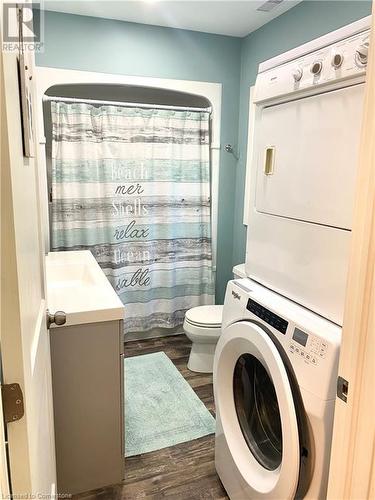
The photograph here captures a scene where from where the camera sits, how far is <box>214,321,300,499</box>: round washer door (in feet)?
4.23

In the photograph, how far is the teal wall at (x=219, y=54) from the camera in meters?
2.62

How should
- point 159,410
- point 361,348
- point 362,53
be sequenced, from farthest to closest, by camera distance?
1. point 159,410
2. point 362,53
3. point 361,348

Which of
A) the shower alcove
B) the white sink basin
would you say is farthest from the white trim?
the white sink basin

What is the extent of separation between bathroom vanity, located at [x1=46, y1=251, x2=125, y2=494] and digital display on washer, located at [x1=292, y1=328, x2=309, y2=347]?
0.78m

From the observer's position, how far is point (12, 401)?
2.34ft

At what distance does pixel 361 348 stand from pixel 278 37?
2.56m

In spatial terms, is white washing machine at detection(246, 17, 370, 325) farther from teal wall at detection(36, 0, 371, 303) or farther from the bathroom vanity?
teal wall at detection(36, 0, 371, 303)

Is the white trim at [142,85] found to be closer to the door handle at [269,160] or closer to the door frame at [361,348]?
the door handle at [269,160]

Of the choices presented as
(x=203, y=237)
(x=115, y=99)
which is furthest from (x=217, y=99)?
(x=203, y=237)

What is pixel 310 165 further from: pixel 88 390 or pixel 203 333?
pixel 203 333

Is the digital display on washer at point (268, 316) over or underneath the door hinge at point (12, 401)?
underneath

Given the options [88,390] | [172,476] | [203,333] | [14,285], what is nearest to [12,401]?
[14,285]

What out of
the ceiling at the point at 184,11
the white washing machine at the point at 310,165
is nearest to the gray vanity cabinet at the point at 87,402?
the white washing machine at the point at 310,165

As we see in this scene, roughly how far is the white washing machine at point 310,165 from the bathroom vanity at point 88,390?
729 millimetres
